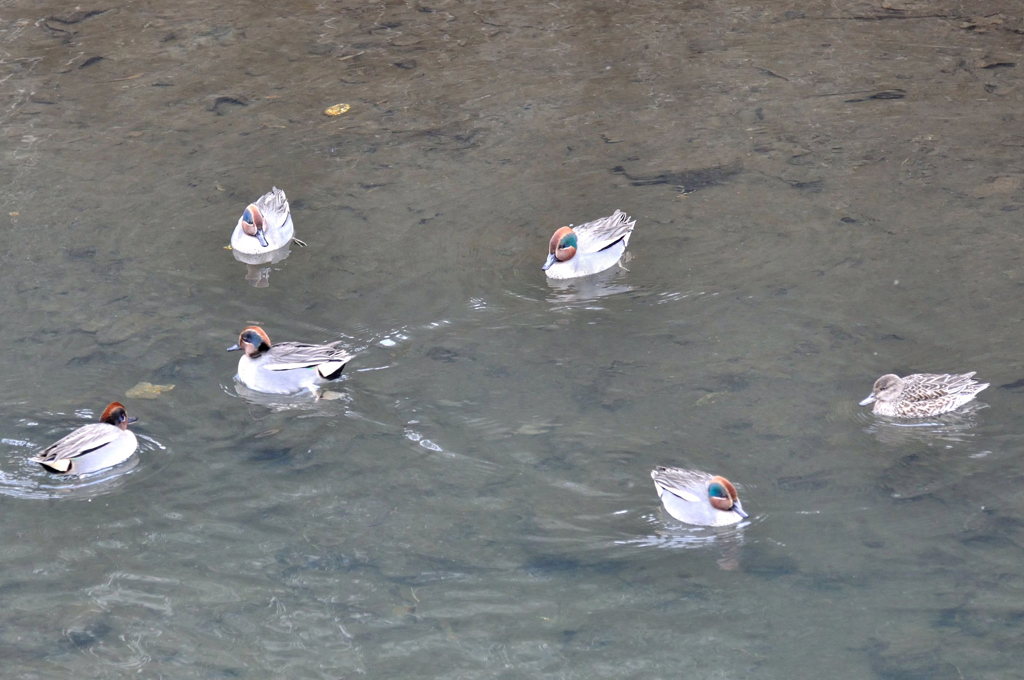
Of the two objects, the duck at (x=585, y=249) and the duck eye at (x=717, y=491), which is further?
the duck at (x=585, y=249)

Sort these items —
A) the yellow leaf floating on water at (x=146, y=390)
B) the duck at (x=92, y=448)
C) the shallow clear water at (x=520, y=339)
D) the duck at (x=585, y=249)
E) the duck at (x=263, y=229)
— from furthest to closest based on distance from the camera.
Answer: the duck at (x=263, y=229), the duck at (x=585, y=249), the yellow leaf floating on water at (x=146, y=390), the duck at (x=92, y=448), the shallow clear water at (x=520, y=339)

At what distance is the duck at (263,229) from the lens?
9.50 meters

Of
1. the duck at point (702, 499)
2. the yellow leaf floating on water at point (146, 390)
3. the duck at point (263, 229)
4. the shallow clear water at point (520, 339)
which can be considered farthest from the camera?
the duck at point (263, 229)

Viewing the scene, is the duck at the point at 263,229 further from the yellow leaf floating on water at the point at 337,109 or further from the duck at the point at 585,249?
the yellow leaf floating on water at the point at 337,109

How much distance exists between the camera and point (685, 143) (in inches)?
435

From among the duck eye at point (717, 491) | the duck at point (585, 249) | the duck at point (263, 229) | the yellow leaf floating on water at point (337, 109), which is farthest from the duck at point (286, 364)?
the yellow leaf floating on water at point (337, 109)

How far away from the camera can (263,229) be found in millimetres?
9578

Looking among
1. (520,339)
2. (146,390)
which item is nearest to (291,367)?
(146,390)

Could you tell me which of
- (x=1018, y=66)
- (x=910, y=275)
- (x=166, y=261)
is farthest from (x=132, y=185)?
(x=1018, y=66)

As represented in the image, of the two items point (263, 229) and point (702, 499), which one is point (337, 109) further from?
point (702, 499)

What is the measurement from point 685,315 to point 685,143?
3055 millimetres

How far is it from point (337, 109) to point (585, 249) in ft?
13.5

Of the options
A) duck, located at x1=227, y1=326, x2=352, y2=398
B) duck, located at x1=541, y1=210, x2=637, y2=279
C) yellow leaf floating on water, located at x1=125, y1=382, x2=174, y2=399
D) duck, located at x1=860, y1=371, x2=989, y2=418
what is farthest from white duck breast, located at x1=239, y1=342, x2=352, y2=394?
duck, located at x1=860, y1=371, x2=989, y2=418

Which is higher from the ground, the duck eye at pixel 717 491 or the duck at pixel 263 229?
the duck at pixel 263 229
